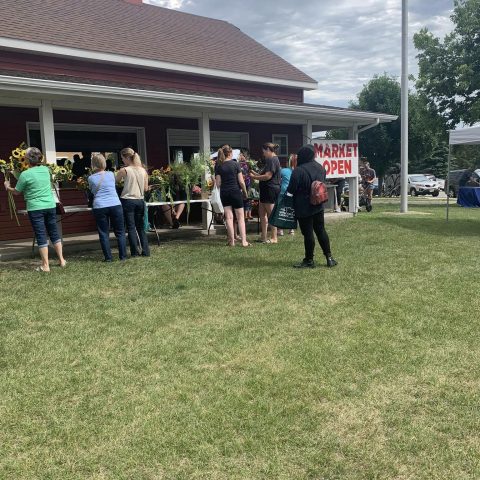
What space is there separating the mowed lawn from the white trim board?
20.2 ft

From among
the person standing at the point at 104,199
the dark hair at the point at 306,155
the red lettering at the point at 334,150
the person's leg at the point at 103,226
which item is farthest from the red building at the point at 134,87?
the dark hair at the point at 306,155

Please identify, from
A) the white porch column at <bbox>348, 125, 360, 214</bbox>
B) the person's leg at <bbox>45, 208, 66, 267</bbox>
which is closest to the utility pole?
the white porch column at <bbox>348, 125, 360, 214</bbox>

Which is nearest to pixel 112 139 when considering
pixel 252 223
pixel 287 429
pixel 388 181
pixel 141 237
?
pixel 252 223

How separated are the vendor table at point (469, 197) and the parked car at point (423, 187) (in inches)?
741

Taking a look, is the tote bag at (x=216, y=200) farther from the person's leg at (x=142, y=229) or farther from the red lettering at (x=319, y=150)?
the red lettering at (x=319, y=150)

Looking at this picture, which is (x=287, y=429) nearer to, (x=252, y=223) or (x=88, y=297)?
(x=88, y=297)

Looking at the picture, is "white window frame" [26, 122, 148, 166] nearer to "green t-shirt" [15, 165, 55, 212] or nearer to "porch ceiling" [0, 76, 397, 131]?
"porch ceiling" [0, 76, 397, 131]

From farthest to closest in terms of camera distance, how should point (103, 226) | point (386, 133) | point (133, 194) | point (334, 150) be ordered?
point (386, 133) → point (334, 150) → point (133, 194) → point (103, 226)

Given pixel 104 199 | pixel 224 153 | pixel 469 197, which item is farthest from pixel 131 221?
pixel 469 197

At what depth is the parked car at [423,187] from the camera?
1244 inches

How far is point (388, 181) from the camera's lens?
127 feet

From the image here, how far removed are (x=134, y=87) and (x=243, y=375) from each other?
7.33 meters

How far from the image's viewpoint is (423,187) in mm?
31844

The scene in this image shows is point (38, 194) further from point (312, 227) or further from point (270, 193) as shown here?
point (270, 193)
